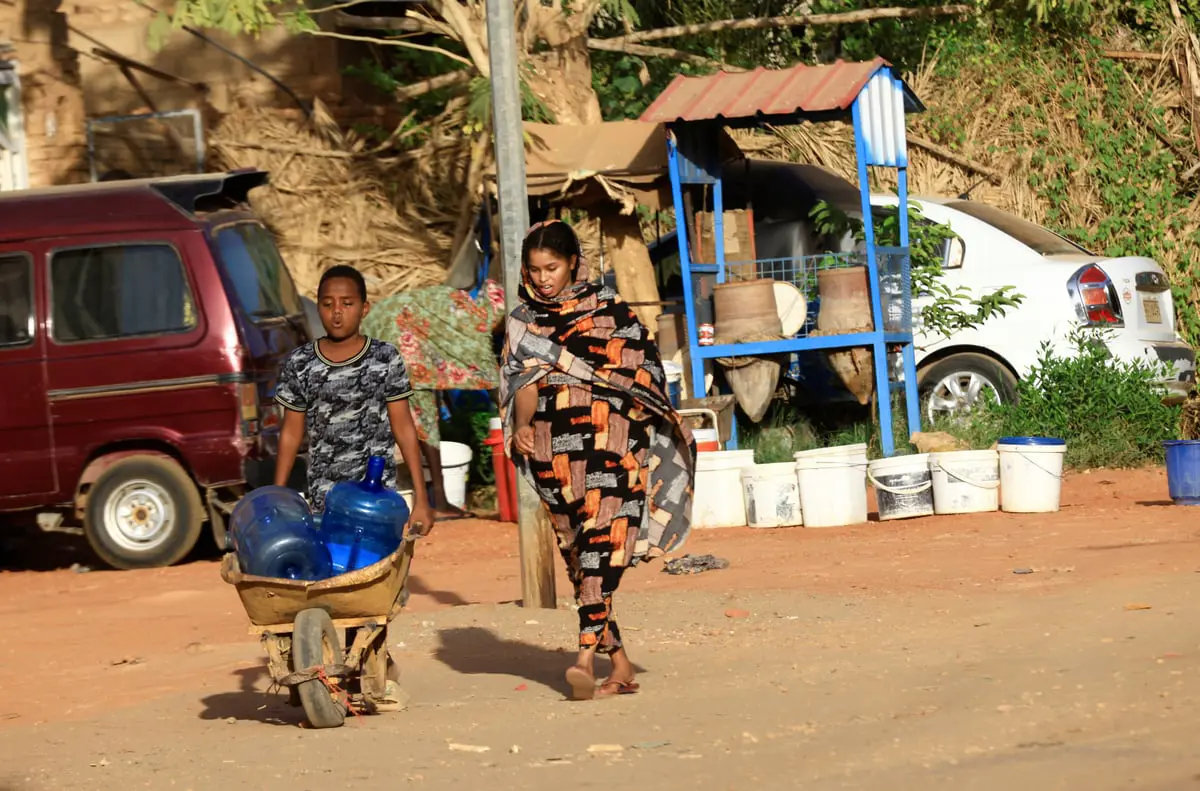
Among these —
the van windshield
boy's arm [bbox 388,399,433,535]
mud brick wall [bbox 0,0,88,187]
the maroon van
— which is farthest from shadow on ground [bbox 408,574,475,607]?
mud brick wall [bbox 0,0,88,187]

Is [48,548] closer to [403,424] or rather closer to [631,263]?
[631,263]

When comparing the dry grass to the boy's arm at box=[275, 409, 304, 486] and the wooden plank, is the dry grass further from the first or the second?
the wooden plank

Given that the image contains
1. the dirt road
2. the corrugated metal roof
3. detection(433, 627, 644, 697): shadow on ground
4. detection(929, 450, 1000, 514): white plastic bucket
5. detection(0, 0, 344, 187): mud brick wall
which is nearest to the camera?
the dirt road

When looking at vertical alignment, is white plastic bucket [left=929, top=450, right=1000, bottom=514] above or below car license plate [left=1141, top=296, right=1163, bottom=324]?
below

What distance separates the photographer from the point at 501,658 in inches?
287

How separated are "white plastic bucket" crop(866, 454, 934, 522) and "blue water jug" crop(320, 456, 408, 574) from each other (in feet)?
17.3

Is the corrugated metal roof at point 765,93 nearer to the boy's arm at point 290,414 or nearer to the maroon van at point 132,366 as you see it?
the maroon van at point 132,366

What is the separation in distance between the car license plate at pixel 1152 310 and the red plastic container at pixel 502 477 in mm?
4557

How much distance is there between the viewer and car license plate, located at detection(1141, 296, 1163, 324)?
480 inches

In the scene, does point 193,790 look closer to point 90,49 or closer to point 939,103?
point 939,103

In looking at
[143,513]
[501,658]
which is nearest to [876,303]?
[143,513]

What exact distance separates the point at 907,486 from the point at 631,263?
387 cm

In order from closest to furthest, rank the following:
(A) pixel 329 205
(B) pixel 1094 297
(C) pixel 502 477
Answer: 1. (C) pixel 502 477
2. (B) pixel 1094 297
3. (A) pixel 329 205

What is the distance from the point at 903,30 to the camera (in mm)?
17719
